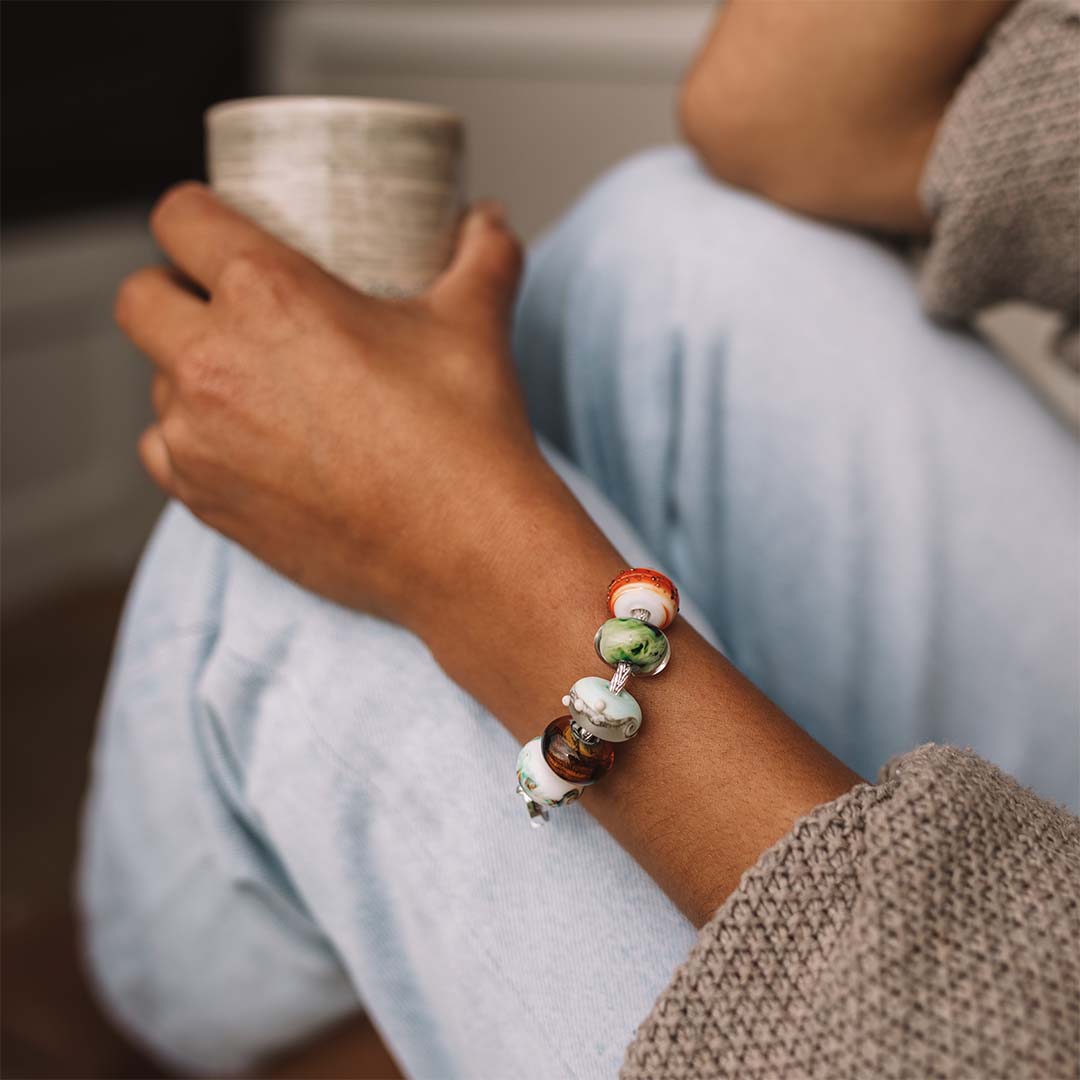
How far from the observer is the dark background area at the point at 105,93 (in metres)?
1.35

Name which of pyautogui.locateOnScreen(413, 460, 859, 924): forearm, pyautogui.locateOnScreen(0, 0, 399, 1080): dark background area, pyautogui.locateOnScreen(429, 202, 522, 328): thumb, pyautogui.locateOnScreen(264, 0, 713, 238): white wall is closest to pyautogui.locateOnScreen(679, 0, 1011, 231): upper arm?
pyautogui.locateOnScreen(429, 202, 522, 328): thumb

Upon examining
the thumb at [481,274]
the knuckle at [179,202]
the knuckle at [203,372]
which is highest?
the knuckle at [179,202]

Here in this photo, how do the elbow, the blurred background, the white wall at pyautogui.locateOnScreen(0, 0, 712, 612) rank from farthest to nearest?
1. the white wall at pyautogui.locateOnScreen(0, 0, 712, 612)
2. the blurred background
3. the elbow

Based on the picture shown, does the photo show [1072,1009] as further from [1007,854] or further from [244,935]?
[244,935]

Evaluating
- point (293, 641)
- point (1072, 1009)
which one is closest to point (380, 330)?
point (293, 641)

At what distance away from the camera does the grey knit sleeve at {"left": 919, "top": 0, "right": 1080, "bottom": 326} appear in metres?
0.48

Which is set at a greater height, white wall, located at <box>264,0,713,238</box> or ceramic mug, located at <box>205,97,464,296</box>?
ceramic mug, located at <box>205,97,464,296</box>

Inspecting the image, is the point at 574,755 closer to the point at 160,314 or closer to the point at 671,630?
the point at 671,630

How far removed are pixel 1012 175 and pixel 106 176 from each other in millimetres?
1376

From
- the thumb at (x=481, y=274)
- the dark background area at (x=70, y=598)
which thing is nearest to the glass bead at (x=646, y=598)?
the thumb at (x=481, y=274)

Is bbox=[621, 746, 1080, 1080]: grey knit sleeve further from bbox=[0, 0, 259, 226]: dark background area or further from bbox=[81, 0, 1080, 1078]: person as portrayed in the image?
bbox=[0, 0, 259, 226]: dark background area

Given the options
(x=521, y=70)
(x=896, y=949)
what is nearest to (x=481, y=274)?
(x=896, y=949)

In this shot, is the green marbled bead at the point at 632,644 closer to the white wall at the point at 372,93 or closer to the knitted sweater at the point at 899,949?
the knitted sweater at the point at 899,949

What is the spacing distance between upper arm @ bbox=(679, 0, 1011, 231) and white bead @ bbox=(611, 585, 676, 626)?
1.00ft
